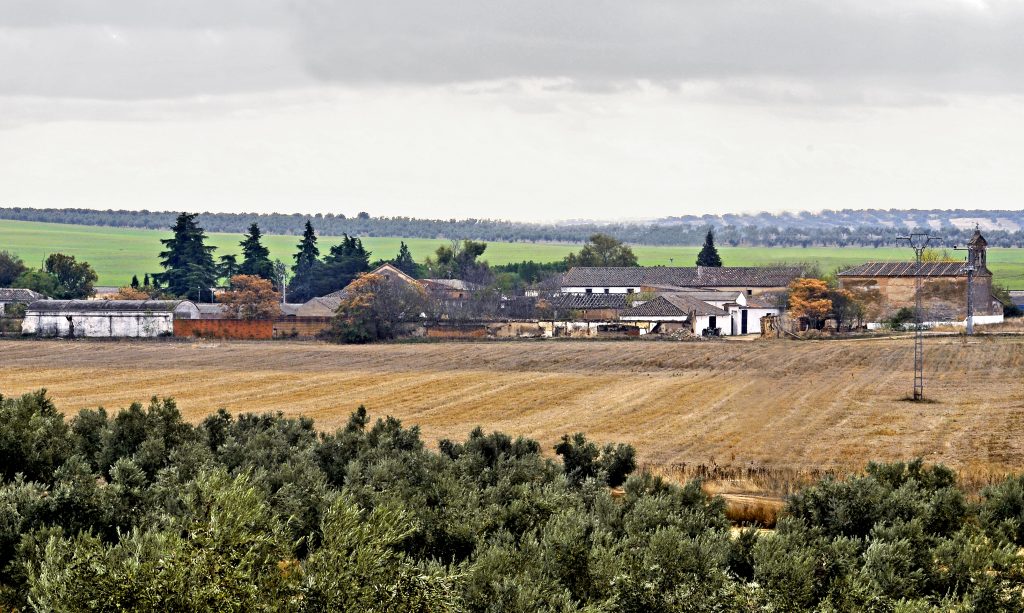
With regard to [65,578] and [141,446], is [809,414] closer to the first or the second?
[141,446]

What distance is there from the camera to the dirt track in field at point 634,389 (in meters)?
40.5

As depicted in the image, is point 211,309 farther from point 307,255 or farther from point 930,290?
point 930,290

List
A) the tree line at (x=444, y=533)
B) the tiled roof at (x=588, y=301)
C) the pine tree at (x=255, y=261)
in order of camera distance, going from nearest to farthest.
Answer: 1. the tree line at (x=444, y=533)
2. the tiled roof at (x=588, y=301)
3. the pine tree at (x=255, y=261)

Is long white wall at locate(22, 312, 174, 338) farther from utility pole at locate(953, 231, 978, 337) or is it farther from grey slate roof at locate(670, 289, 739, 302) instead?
utility pole at locate(953, 231, 978, 337)

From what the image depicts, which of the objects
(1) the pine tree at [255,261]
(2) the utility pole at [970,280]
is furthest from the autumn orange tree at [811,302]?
(1) the pine tree at [255,261]

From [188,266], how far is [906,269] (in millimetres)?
67363

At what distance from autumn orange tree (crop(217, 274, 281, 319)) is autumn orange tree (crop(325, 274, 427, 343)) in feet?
31.6

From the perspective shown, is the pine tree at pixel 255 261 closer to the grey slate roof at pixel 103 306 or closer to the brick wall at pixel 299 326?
the grey slate roof at pixel 103 306

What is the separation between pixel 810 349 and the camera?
7888 cm

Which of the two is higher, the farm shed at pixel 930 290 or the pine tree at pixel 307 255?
the pine tree at pixel 307 255

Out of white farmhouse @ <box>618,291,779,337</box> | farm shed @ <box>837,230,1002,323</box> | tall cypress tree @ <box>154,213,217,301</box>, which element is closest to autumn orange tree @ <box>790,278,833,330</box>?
Answer: white farmhouse @ <box>618,291,779,337</box>

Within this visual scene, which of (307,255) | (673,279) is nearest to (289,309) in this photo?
(307,255)

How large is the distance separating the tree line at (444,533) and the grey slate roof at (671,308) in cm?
6385

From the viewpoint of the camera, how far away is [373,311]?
93625mm
